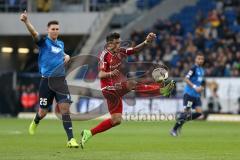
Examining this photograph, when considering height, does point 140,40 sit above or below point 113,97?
above

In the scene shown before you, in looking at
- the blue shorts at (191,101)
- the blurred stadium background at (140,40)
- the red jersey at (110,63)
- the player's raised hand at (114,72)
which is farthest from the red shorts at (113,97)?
the blurred stadium background at (140,40)

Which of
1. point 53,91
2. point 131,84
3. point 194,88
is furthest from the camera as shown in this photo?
point 194,88

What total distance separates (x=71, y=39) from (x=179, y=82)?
13.8 meters

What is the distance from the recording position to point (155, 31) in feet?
145

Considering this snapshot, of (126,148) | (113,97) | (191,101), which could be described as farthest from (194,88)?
(113,97)

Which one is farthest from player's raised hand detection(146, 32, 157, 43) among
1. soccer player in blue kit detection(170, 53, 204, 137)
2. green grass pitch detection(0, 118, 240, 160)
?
soccer player in blue kit detection(170, 53, 204, 137)

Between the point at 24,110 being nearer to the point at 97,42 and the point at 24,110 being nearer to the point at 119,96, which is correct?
the point at 97,42

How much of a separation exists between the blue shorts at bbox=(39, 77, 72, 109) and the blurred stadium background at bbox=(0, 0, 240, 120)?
16.8 metres

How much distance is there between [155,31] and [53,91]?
88.9 ft

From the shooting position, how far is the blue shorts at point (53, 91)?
17203 millimetres

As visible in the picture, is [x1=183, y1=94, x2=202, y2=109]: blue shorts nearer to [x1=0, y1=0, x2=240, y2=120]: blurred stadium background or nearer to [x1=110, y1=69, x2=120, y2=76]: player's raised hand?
[x1=110, y1=69, x2=120, y2=76]: player's raised hand

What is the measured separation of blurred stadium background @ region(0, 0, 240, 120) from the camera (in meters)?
37.9

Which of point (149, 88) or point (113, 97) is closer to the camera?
point (113, 97)

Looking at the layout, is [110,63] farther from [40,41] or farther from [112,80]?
[40,41]
